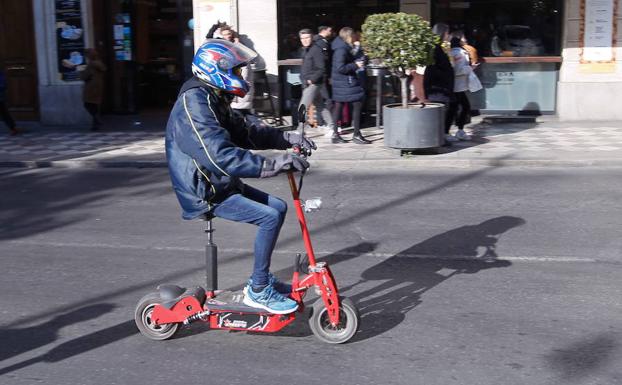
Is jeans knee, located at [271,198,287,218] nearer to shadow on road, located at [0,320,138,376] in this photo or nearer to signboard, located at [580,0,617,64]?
shadow on road, located at [0,320,138,376]

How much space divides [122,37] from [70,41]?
1395mm

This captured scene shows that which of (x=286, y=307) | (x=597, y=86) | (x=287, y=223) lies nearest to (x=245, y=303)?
(x=286, y=307)

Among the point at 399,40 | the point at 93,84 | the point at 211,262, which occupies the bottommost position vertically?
the point at 211,262

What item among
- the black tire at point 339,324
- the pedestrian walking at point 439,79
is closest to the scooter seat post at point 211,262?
the black tire at point 339,324

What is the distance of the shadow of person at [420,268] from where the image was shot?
5734 mm

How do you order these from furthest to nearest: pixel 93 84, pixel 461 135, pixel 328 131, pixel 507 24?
pixel 507 24
pixel 93 84
pixel 328 131
pixel 461 135

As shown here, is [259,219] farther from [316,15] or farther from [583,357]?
[316,15]

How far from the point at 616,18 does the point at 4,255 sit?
11199mm

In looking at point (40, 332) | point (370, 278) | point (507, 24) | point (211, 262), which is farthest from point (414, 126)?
point (40, 332)

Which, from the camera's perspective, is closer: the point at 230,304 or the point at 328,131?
the point at 230,304

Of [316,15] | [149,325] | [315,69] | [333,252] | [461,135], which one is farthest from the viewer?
[316,15]

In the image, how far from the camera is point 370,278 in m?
6.54

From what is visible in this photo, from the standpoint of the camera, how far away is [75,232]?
8.26 m

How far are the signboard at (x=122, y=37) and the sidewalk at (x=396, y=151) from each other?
252cm
